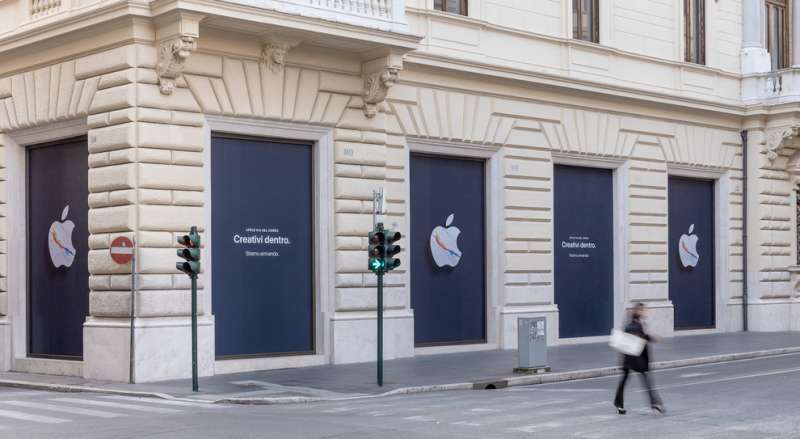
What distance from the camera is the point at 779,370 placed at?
23.0 metres

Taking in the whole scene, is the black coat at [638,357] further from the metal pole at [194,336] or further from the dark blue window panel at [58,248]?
the dark blue window panel at [58,248]

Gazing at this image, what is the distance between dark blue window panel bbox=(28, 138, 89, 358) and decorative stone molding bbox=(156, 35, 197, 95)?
262 cm

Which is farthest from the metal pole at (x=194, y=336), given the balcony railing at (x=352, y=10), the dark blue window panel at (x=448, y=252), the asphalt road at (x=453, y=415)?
the dark blue window panel at (x=448, y=252)

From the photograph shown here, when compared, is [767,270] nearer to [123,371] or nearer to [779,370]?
[779,370]

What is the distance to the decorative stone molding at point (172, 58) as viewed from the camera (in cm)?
2170

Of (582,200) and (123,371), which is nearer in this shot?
(123,371)

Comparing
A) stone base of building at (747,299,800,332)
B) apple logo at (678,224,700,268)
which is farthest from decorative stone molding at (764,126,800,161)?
stone base of building at (747,299,800,332)

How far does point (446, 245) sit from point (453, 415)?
11.9m

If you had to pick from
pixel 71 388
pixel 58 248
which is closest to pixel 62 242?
pixel 58 248

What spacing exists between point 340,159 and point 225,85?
308 centimetres

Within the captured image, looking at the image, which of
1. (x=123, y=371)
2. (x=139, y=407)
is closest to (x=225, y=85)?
(x=123, y=371)

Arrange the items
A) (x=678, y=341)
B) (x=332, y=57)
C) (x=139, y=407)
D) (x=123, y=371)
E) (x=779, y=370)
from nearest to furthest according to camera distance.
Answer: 1. (x=139, y=407)
2. (x=123, y=371)
3. (x=779, y=370)
4. (x=332, y=57)
5. (x=678, y=341)

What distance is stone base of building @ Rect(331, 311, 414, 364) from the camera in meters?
24.8

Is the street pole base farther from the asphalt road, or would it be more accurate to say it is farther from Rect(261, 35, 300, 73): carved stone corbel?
Rect(261, 35, 300, 73): carved stone corbel
